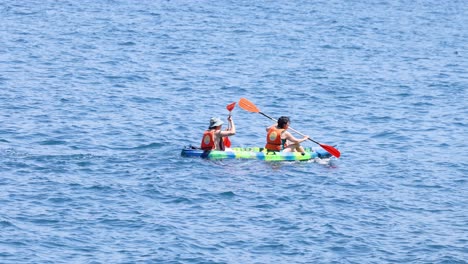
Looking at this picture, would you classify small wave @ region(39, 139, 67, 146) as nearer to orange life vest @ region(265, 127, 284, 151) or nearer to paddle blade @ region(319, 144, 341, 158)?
orange life vest @ region(265, 127, 284, 151)

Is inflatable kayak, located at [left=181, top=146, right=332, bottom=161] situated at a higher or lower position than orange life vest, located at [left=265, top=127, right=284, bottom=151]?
lower

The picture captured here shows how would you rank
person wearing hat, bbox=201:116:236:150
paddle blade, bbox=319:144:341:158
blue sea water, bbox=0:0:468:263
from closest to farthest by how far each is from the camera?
blue sea water, bbox=0:0:468:263, person wearing hat, bbox=201:116:236:150, paddle blade, bbox=319:144:341:158

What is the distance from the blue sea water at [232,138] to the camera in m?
21.5

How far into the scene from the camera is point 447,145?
101 feet

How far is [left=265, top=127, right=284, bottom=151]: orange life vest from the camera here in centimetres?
2759

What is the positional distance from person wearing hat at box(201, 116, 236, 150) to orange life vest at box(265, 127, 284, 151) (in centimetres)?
106

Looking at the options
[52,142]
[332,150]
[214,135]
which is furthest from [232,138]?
[52,142]

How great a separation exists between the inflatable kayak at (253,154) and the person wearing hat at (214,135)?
188 millimetres

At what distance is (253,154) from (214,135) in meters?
1.18

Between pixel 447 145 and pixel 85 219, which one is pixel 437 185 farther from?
pixel 85 219

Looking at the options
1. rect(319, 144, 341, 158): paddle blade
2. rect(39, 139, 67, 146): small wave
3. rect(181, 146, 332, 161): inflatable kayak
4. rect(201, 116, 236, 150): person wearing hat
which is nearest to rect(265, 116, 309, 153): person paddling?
rect(181, 146, 332, 161): inflatable kayak

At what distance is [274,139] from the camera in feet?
90.5

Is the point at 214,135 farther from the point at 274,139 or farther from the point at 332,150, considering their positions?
the point at 332,150

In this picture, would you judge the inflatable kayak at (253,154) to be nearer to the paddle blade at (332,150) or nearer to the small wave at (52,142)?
the paddle blade at (332,150)
